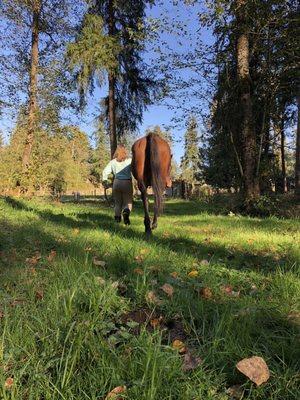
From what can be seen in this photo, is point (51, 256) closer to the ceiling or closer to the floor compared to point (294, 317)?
closer to the ceiling

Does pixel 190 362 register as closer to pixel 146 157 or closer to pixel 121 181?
pixel 146 157

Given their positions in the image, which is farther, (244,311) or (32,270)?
(32,270)

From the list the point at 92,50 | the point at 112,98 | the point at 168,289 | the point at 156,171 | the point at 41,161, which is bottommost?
the point at 168,289

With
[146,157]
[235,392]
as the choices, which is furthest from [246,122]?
[235,392]

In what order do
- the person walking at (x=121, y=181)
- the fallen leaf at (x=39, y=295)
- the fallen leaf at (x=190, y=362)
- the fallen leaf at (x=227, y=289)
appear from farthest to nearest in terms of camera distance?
the person walking at (x=121, y=181), the fallen leaf at (x=227, y=289), the fallen leaf at (x=39, y=295), the fallen leaf at (x=190, y=362)

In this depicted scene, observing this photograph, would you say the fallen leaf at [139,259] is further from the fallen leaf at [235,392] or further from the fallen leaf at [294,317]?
the fallen leaf at [235,392]

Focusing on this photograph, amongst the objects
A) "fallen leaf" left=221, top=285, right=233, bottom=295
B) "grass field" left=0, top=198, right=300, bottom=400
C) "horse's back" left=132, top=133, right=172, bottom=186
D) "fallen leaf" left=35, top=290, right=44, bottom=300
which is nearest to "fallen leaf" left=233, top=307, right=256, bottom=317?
"grass field" left=0, top=198, right=300, bottom=400

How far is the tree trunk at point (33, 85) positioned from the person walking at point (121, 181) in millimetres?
12239

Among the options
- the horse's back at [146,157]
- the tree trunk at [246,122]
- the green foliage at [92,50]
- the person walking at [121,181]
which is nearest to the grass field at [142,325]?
the horse's back at [146,157]

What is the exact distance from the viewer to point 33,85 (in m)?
22.4

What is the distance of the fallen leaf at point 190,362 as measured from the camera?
92.6 inches

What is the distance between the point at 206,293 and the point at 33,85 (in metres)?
21.0

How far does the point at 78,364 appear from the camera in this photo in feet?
7.79

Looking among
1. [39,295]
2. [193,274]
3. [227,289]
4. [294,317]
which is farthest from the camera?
[193,274]
